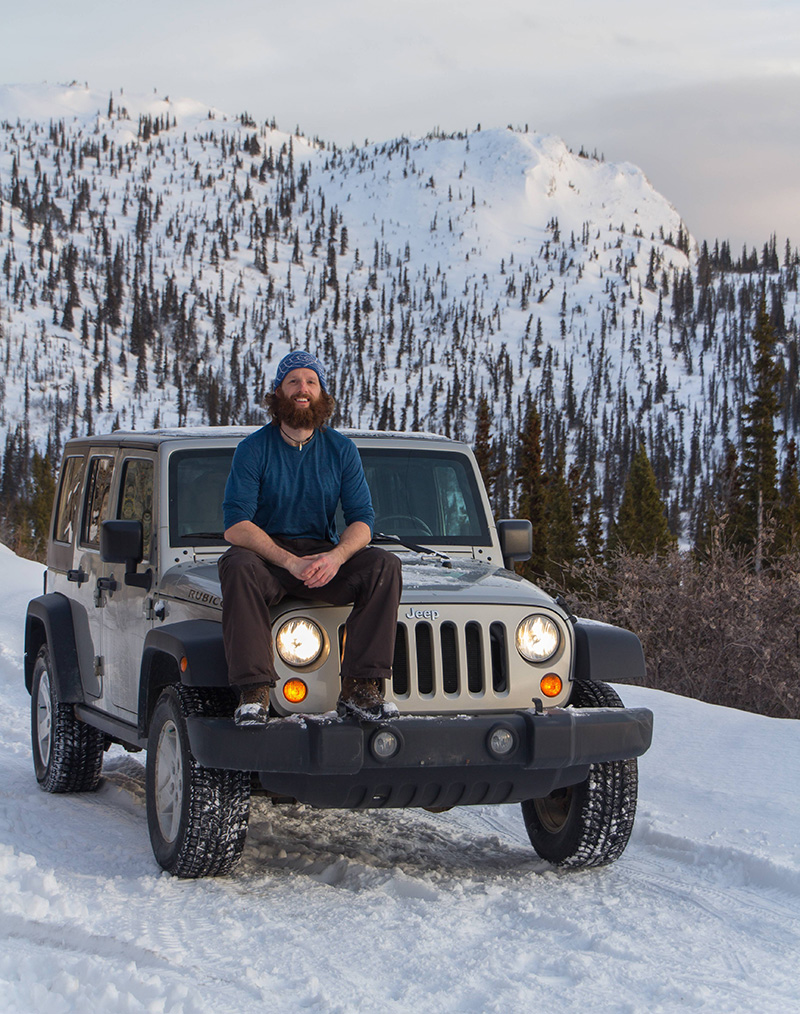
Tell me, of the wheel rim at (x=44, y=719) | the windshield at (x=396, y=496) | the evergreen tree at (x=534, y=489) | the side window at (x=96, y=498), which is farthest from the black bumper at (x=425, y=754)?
the evergreen tree at (x=534, y=489)

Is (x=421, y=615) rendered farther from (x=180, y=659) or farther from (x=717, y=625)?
(x=717, y=625)

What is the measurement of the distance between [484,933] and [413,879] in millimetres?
785

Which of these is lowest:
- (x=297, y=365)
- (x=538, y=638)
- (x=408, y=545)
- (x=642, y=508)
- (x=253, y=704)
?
(x=642, y=508)

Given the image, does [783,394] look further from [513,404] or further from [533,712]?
[533,712]

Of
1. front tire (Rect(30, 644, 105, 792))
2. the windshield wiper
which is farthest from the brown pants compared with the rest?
front tire (Rect(30, 644, 105, 792))

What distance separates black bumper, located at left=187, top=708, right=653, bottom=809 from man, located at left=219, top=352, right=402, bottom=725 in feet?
0.42

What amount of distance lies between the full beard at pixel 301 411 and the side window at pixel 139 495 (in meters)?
1.20

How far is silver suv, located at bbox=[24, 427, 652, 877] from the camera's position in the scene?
486 cm

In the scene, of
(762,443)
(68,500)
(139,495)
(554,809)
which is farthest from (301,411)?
(762,443)

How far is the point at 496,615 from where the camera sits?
16.8ft

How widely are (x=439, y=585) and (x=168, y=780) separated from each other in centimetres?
158

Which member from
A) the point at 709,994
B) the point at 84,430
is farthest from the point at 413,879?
the point at 84,430

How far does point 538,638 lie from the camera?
17.1 feet

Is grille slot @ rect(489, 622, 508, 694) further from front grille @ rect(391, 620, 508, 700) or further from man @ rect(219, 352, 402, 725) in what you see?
man @ rect(219, 352, 402, 725)
